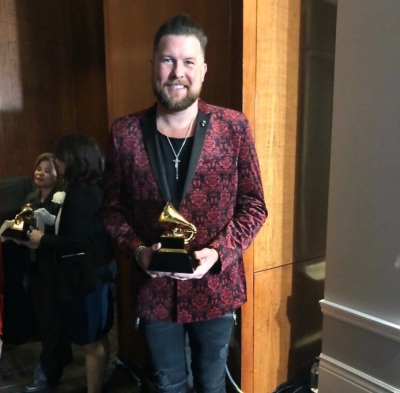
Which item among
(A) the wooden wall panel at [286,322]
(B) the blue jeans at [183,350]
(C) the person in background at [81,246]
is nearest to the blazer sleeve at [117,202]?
(B) the blue jeans at [183,350]

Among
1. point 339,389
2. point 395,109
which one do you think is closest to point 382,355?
point 339,389

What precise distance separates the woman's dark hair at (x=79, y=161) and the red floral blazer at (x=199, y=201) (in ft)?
2.10

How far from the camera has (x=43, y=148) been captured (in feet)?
12.7

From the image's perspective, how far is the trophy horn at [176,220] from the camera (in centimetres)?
117

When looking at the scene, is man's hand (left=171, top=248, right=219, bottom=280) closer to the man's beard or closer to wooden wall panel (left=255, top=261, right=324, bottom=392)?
the man's beard

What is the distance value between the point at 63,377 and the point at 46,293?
549mm

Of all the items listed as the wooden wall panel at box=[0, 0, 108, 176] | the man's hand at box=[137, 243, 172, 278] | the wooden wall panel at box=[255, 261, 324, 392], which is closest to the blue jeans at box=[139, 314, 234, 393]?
the man's hand at box=[137, 243, 172, 278]

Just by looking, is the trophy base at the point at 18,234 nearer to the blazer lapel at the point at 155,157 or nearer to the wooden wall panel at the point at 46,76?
the blazer lapel at the point at 155,157

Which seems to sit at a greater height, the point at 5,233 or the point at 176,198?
the point at 176,198

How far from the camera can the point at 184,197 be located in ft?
4.21

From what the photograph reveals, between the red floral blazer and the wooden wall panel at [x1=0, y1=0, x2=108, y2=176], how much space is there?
260 centimetres

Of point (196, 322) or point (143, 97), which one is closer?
point (196, 322)

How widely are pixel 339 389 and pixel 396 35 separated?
1.39 meters

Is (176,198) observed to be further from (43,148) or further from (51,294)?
(43,148)
